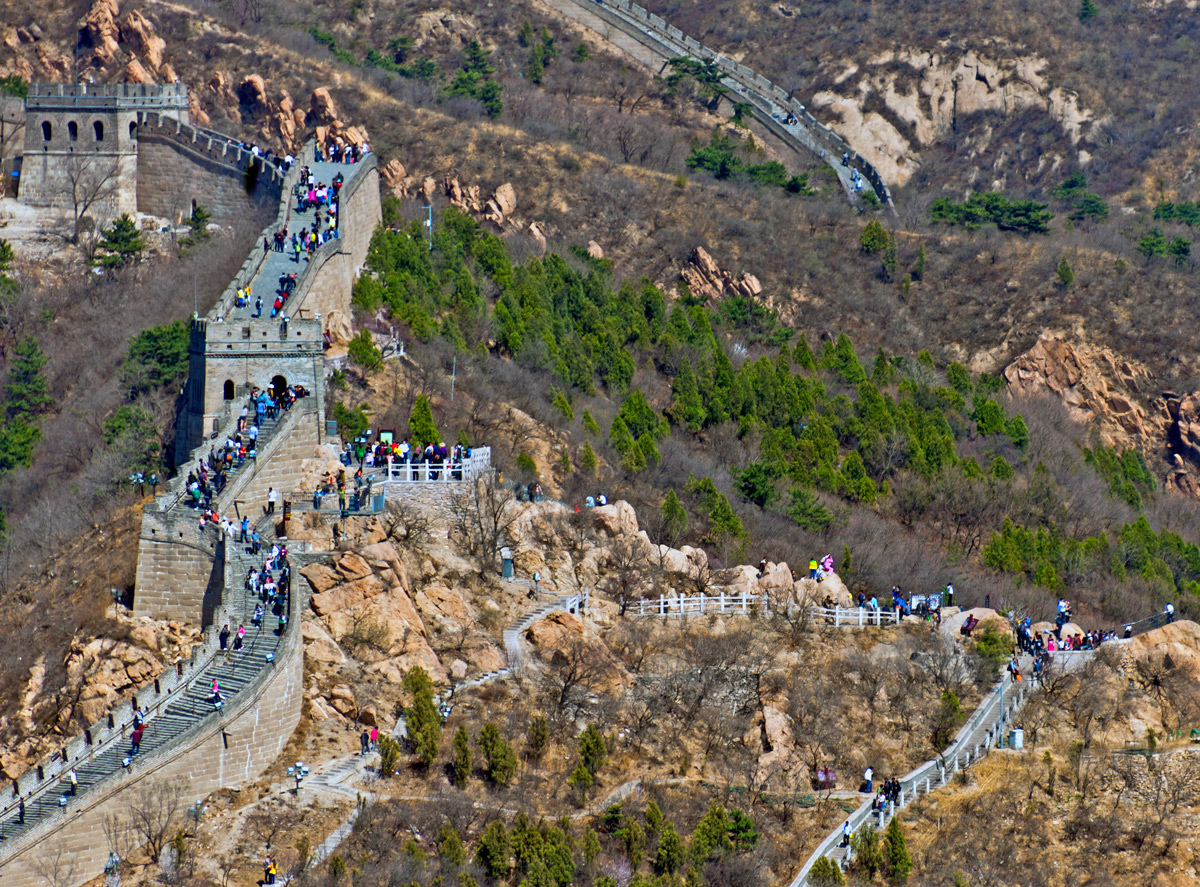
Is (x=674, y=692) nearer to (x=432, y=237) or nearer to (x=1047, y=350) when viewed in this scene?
(x=432, y=237)

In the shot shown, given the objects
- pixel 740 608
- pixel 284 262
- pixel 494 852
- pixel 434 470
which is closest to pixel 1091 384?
pixel 740 608

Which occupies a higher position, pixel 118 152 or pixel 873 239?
pixel 118 152

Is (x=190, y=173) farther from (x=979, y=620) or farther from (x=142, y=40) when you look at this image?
(x=979, y=620)

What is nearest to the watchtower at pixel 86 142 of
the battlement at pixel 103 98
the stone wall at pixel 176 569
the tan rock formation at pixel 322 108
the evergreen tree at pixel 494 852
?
the battlement at pixel 103 98

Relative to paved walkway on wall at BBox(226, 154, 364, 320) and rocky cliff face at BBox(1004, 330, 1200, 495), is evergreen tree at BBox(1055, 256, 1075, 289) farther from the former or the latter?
paved walkway on wall at BBox(226, 154, 364, 320)

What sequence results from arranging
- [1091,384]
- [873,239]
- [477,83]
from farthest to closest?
[477,83]
[873,239]
[1091,384]

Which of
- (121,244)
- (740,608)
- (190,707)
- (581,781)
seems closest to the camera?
(190,707)

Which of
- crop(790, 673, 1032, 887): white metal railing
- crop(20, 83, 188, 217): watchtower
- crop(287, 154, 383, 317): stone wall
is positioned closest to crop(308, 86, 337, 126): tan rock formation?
crop(20, 83, 188, 217): watchtower
